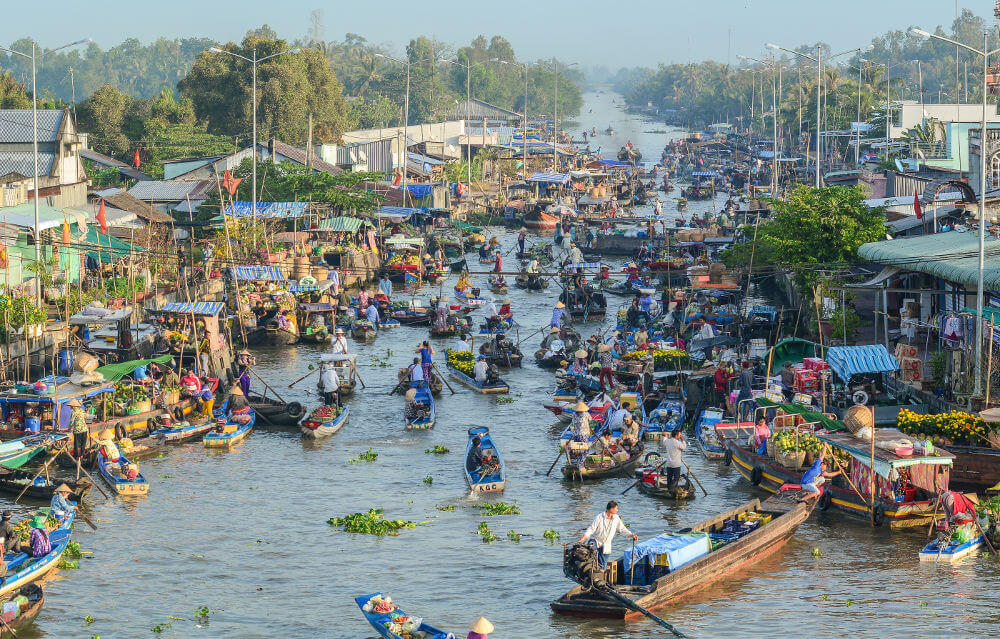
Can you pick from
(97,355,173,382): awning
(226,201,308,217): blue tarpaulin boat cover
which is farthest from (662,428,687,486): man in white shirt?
(226,201,308,217): blue tarpaulin boat cover

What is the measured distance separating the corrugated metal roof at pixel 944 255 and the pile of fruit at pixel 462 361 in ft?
38.3

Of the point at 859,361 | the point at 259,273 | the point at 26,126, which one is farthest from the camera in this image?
the point at 26,126

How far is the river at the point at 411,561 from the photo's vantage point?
18.4m

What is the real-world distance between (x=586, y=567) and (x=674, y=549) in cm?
176

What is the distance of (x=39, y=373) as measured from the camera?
32.7 m

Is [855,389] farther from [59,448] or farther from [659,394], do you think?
[59,448]

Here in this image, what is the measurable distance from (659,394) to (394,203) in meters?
38.5

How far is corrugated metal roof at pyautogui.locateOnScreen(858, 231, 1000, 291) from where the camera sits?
88.7ft

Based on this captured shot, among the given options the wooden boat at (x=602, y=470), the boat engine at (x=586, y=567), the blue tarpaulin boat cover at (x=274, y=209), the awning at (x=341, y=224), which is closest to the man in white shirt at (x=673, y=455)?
the wooden boat at (x=602, y=470)

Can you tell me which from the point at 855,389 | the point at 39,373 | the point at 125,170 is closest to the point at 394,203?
the point at 125,170

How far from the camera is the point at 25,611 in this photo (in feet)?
58.1

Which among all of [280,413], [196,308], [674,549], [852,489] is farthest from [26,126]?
[674,549]

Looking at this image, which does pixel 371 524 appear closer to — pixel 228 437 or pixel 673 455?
pixel 673 455

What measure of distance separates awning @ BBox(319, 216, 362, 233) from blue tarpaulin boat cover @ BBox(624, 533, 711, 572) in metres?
35.8
